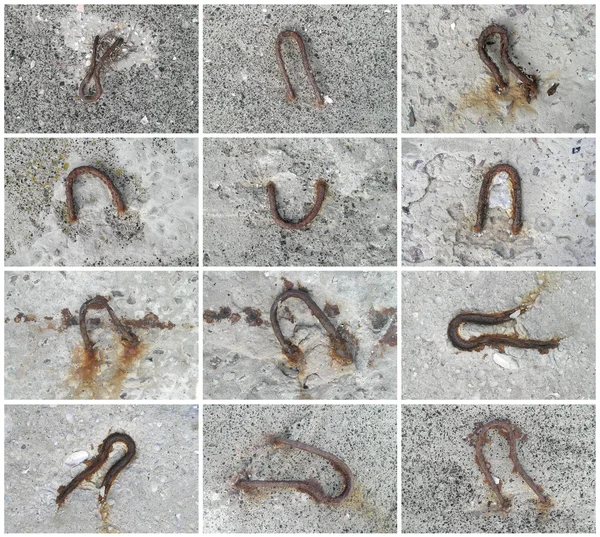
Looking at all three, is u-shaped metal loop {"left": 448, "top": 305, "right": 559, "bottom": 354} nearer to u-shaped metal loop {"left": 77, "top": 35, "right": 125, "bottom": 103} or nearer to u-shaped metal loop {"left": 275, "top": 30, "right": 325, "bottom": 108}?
u-shaped metal loop {"left": 275, "top": 30, "right": 325, "bottom": 108}

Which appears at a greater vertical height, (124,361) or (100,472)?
(124,361)

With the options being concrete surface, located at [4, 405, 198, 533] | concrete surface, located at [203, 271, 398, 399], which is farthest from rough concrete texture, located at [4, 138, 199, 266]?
concrete surface, located at [4, 405, 198, 533]

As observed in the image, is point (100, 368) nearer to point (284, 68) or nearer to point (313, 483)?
point (313, 483)

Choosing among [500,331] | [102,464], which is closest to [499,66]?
[500,331]

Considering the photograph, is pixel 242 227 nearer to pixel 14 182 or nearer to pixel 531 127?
pixel 14 182

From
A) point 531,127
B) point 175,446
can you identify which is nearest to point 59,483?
point 175,446

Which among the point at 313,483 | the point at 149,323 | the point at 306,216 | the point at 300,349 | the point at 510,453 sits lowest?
the point at 313,483
